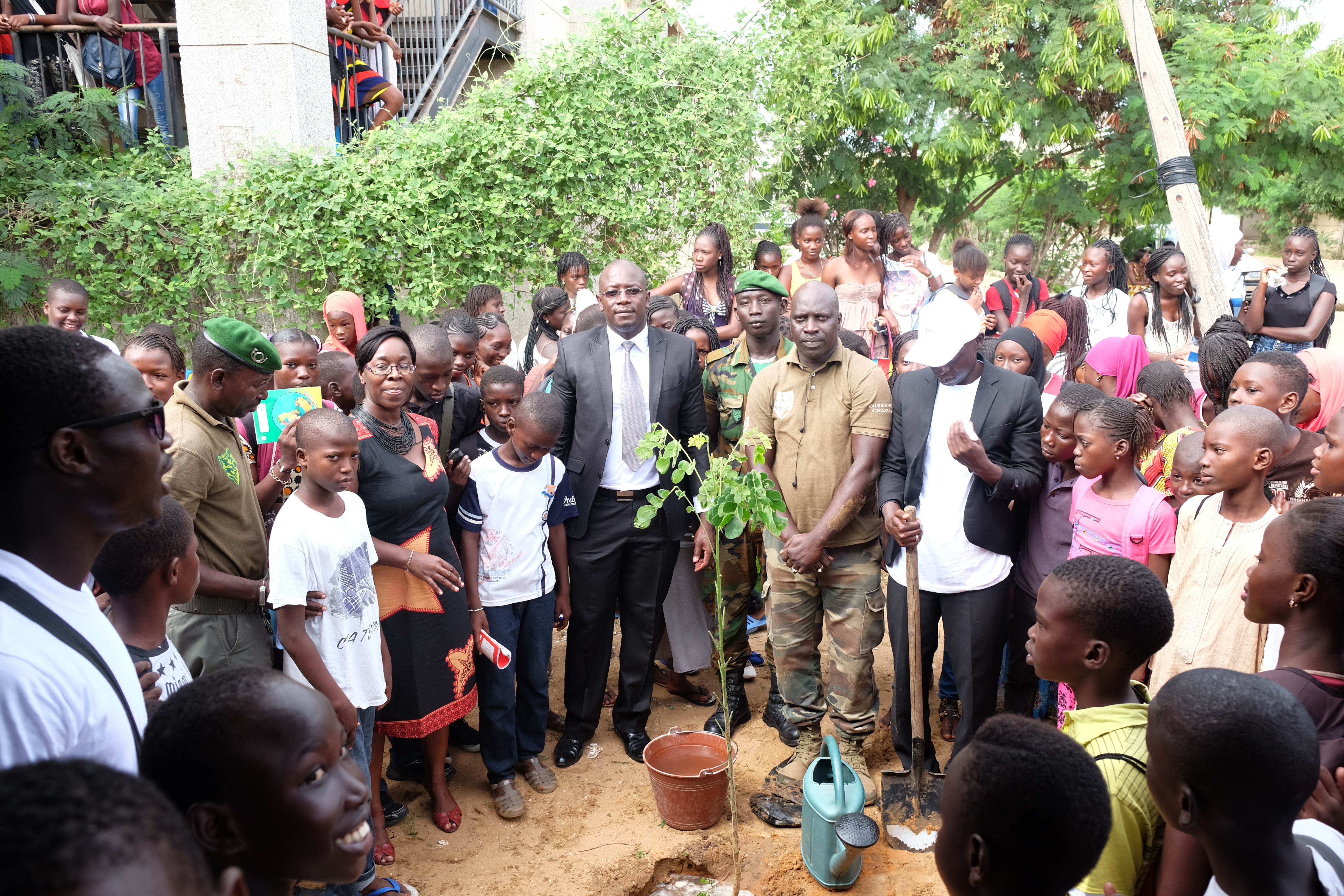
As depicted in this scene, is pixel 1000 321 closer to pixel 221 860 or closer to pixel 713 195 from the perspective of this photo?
pixel 713 195

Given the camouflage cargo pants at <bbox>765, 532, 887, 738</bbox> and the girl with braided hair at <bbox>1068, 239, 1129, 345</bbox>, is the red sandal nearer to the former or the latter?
the camouflage cargo pants at <bbox>765, 532, 887, 738</bbox>

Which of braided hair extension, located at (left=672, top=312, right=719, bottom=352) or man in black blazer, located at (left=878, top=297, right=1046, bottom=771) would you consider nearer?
man in black blazer, located at (left=878, top=297, right=1046, bottom=771)

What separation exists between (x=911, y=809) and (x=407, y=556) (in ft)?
8.36

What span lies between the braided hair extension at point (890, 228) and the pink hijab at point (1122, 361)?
2.71m

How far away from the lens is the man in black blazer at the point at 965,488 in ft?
13.1

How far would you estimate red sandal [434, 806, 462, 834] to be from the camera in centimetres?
411

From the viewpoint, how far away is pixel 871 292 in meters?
7.52

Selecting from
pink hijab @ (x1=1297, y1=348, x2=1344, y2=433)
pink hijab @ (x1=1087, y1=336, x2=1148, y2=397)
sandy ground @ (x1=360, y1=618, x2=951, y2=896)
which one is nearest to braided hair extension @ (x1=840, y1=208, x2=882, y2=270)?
pink hijab @ (x1=1087, y1=336, x2=1148, y2=397)

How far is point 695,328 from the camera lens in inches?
227

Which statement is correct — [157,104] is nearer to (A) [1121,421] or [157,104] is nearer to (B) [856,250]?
(B) [856,250]

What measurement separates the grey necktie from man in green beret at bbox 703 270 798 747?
18.5 inches

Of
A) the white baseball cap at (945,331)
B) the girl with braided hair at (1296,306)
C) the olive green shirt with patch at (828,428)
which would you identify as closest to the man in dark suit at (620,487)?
the olive green shirt with patch at (828,428)

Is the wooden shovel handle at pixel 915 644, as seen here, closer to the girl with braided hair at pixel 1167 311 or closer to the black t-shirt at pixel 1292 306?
the girl with braided hair at pixel 1167 311

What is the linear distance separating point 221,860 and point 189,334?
21.9 ft
